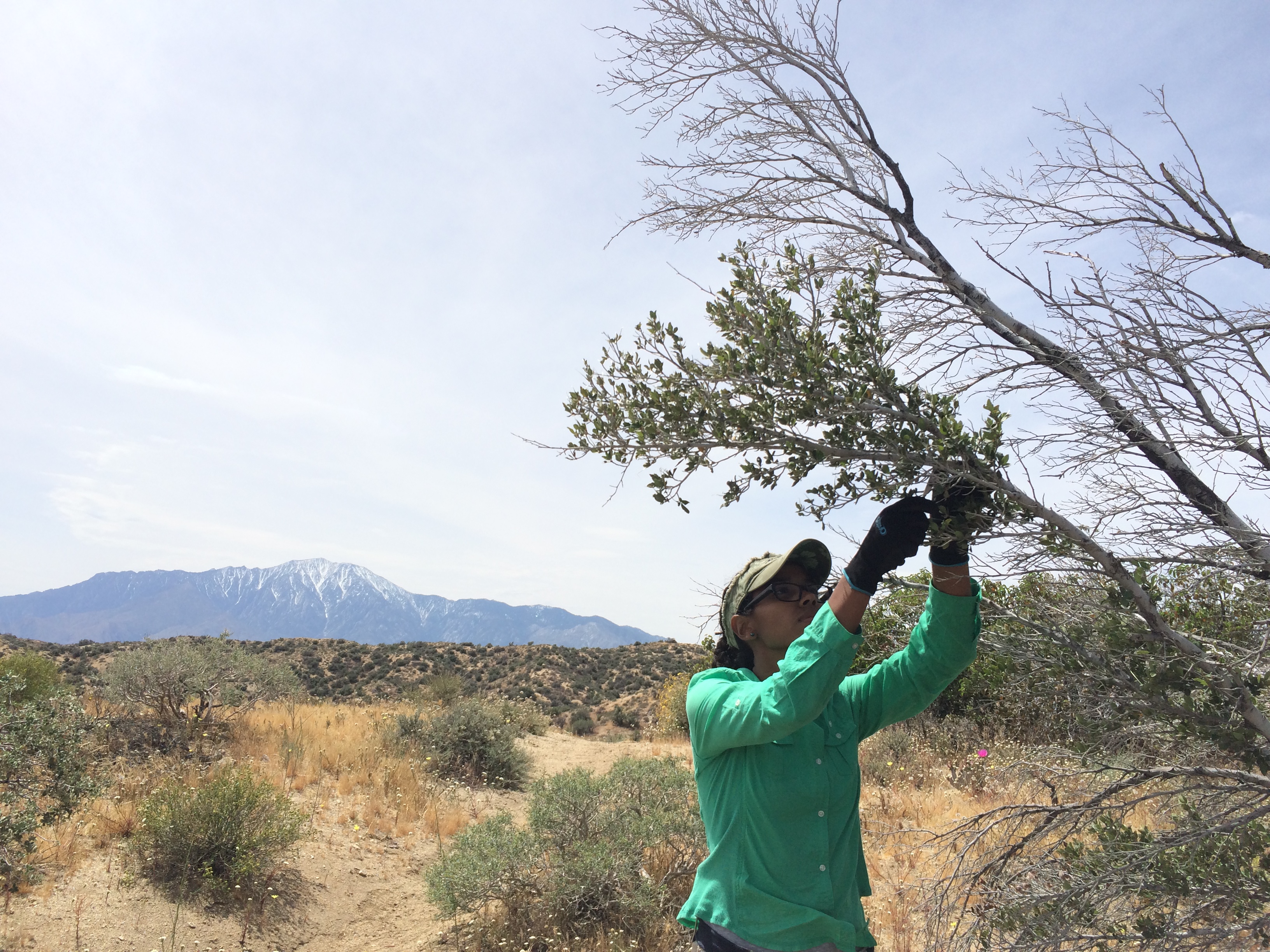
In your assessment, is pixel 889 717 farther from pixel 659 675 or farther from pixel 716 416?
pixel 659 675

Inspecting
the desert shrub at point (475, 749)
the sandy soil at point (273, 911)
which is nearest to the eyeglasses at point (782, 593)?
the sandy soil at point (273, 911)

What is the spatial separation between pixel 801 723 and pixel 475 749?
11059 mm

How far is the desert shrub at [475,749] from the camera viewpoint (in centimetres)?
1121

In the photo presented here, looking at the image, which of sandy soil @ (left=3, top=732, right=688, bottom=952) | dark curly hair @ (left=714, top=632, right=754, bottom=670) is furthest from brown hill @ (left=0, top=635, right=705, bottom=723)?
dark curly hair @ (left=714, top=632, right=754, bottom=670)

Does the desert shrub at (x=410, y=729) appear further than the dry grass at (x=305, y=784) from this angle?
Yes

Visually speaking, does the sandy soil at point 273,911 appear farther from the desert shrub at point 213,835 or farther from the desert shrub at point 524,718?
the desert shrub at point 524,718

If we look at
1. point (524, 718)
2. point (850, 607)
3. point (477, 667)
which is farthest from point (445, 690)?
point (850, 607)

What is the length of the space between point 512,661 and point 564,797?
30.7 meters

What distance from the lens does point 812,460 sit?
245 cm

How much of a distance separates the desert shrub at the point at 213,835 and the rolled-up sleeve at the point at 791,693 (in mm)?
6322

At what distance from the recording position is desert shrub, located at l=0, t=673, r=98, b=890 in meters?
5.25

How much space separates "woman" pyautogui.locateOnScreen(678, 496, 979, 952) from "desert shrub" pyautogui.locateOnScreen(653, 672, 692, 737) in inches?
543

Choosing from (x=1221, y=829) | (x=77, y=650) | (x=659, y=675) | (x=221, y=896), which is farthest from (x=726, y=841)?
(x=77, y=650)

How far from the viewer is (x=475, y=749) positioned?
11.5 metres
